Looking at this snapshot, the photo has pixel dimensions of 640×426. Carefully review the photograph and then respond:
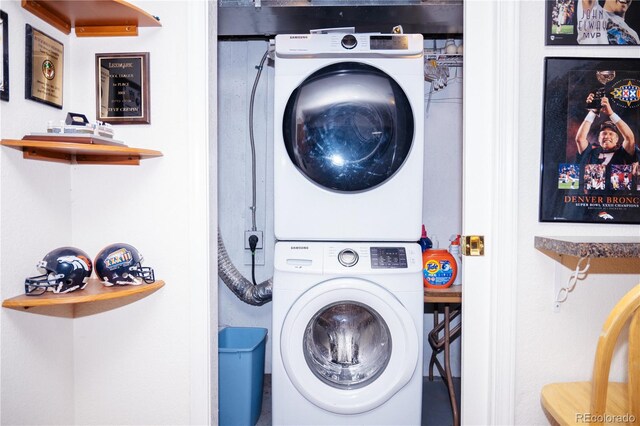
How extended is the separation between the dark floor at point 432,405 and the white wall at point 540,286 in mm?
778

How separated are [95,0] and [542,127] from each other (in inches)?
60.9

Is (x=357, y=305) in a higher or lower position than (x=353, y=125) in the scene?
lower

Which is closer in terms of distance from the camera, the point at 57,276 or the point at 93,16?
the point at 57,276

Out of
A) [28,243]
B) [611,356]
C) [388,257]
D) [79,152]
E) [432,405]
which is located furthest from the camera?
[432,405]

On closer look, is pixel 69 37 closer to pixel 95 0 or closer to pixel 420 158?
pixel 95 0

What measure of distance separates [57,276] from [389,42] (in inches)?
63.2

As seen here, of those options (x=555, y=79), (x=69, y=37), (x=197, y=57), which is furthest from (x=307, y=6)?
(x=555, y=79)

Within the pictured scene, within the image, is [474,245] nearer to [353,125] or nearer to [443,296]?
[443,296]

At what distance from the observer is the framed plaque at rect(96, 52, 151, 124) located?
4.78 ft

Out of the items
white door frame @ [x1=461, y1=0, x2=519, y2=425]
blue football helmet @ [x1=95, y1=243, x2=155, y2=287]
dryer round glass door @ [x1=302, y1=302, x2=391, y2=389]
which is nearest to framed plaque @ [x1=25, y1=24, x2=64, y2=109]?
blue football helmet @ [x1=95, y1=243, x2=155, y2=287]

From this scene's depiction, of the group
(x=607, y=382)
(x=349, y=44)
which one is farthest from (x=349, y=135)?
(x=607, y=382)

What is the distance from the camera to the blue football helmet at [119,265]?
1.33 metres

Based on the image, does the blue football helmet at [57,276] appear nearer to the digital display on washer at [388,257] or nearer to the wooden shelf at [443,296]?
the digital display on washer at [388,257]

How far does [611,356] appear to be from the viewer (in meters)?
0.97
